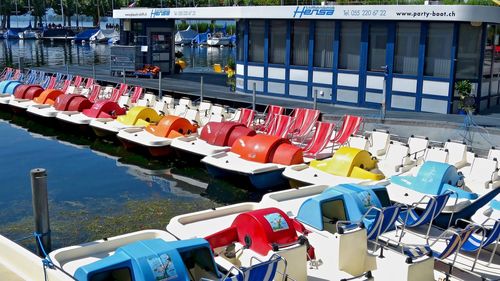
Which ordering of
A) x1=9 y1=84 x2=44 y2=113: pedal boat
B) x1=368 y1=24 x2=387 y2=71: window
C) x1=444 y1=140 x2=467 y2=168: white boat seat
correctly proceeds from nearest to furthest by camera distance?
1. x1=444 y1=140 x2=467 y2=168: white boat seat
2. x1=368 y1=24 x2=387 y2=71: window
3. x1=9 y1=84 x2=44 y2=113: pedal boat

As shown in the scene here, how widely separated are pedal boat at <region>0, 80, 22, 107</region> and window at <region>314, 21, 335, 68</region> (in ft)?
39.9

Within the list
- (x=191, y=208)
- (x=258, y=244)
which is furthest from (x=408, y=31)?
(x=258, y=244)

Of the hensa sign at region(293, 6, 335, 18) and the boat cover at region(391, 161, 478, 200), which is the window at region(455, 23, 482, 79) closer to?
the hensa sign at region(293, 6, 335, 18)

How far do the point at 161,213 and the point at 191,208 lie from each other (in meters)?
0.78

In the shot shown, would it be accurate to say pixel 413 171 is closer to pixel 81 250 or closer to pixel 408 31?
pixel 408 31

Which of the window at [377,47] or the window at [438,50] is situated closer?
the window at [438,50]

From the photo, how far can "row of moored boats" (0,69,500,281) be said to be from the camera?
7.80m

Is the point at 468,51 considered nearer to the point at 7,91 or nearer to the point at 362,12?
the point at 362,12

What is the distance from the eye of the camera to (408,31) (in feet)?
59.4

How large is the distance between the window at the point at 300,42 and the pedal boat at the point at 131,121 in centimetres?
552

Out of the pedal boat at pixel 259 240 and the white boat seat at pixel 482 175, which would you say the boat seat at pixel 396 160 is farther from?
the pedal boat at pixel 259 240

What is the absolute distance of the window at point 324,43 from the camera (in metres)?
19.9

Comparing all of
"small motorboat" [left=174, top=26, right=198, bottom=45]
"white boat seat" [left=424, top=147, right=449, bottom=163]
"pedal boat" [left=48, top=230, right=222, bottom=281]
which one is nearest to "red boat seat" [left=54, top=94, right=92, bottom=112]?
"white boat seat" [left=424, top=147, right=449, bottom=163]

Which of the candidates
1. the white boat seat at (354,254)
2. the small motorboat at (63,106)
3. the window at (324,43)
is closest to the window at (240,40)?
the window at (324,43)
